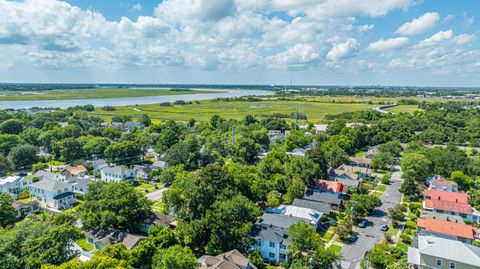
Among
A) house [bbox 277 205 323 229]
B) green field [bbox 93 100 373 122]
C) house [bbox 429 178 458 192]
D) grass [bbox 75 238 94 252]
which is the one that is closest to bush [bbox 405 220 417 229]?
house [bbox 277 205 323 229]

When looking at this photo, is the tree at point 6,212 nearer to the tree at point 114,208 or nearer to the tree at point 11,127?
the tree at point 114,208

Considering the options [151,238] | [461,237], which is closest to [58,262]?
[151,238]

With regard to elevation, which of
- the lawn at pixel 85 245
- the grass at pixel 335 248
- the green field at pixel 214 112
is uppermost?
the green field at pixel 214 112

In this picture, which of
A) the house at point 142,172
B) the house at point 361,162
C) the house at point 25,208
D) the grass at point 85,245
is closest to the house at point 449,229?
the house at point 361,162

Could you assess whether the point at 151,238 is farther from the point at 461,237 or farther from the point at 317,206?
the point at 461,237

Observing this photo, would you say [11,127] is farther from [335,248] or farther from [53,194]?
[335,248]
